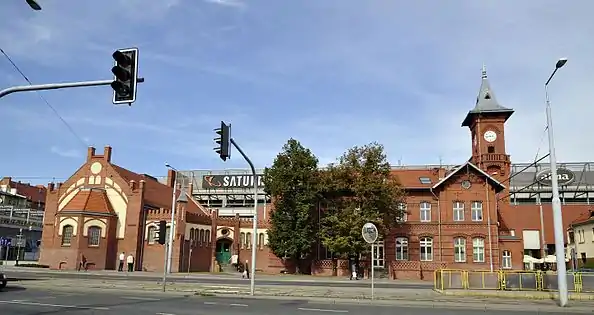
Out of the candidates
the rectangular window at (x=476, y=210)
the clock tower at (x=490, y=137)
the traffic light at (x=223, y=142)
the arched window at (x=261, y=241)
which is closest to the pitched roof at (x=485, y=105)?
the clock tower at (x=490, y=137)

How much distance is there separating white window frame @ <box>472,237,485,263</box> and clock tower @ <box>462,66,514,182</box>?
1269 centimetres

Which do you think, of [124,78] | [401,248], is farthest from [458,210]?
[124,78]

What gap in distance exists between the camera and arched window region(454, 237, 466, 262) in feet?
156

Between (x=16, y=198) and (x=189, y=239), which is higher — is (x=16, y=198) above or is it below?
above

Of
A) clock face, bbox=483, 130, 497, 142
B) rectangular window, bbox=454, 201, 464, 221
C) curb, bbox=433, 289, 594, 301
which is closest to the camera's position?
curb, bbox=433, 289, 594, 301

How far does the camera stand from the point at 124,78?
10539mm

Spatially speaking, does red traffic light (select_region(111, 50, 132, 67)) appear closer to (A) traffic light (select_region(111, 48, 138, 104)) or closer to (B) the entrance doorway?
(A) traffic light (select_region(111, 48, 138, 104))

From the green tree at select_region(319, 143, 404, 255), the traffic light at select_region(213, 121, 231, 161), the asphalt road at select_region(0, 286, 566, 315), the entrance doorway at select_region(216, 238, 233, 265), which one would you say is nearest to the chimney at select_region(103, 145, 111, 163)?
the entrance doorway at select_region(216, 238, 233, 265)

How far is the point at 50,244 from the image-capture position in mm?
49062

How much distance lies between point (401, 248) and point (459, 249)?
212 inches

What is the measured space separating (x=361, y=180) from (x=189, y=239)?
1889 centimetres

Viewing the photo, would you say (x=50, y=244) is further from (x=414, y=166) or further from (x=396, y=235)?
(x=414, y=166)

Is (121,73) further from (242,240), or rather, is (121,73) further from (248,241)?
(248,241)

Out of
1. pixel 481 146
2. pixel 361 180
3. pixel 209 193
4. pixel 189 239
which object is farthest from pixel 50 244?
pixel 481 146
